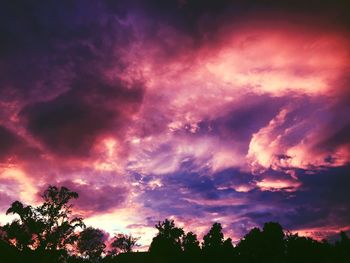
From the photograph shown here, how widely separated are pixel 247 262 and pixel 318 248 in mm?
12404

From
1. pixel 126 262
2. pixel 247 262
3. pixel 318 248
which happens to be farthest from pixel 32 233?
pixel 318 248

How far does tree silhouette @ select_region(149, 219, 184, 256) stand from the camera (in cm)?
6106

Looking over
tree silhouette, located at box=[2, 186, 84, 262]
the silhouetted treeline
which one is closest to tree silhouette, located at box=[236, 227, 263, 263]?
the silhouetted treeline

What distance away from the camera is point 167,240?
6328cm

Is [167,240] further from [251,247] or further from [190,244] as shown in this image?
[251,247]

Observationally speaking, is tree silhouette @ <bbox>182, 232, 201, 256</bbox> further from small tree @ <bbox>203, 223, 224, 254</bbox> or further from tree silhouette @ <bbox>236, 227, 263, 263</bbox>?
tree silhouette @ <bbox>236, 227, 263, 263</bbox>

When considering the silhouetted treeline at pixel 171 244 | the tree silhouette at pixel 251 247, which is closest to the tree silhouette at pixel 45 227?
the silhouetted treeline at pixel 171 244

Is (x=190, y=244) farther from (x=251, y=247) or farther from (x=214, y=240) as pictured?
(x=251, y=247)

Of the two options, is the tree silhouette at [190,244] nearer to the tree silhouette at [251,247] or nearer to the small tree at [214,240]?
the small tree at [214,240]

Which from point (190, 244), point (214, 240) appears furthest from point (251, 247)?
point (190, 244)

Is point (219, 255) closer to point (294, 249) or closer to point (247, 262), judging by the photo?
point (247, 262)

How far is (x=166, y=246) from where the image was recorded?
204 ft

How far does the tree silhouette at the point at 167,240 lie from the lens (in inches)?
2404

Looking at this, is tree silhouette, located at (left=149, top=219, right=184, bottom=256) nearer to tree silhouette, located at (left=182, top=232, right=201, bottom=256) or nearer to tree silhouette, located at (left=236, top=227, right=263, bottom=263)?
tree silhouette, located at (left=182, top=232, right=201, bottom=256)
